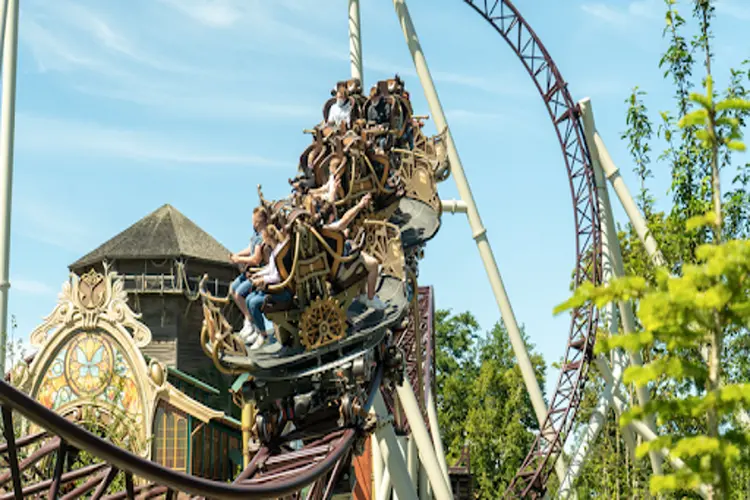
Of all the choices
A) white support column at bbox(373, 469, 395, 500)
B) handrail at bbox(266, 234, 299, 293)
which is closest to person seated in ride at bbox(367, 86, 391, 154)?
handrail at bbox(266, 234, 299, 293)

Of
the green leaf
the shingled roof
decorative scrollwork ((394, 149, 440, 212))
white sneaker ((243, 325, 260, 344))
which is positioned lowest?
the green leaf

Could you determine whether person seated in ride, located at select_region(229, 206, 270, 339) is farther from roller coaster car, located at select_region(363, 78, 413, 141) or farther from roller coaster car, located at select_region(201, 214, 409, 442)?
roller coaster car, located at select_region(363, 78, 413, 141)

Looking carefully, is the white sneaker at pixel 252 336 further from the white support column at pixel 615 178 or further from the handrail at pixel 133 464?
the white support column at pixel 615 178

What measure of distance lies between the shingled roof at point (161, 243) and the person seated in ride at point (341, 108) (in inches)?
336

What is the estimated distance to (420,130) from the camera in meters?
12.6

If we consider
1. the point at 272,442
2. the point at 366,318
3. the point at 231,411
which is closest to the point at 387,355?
the point at 366,318

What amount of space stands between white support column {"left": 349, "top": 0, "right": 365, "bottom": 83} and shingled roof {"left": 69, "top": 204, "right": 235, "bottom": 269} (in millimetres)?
7171

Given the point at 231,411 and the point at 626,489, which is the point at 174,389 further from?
the point at 626,489

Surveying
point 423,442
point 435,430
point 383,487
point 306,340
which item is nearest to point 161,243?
point 435,430

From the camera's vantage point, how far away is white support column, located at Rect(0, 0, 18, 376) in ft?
33.3

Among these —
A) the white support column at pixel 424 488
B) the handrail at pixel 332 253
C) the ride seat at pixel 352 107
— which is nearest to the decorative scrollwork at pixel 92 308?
the ride seat at pixel 352 107

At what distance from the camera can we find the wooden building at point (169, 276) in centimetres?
1934

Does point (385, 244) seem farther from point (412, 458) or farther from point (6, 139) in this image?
point (412, 458)

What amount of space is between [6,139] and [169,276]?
8.86 metres
